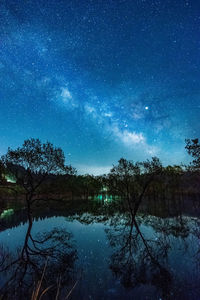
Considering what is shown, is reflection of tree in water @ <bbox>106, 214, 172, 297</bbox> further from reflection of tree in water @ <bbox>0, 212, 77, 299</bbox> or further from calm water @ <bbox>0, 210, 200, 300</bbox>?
reflection of tree in water @ <bbox>0, 212, 77, 299</bbox>

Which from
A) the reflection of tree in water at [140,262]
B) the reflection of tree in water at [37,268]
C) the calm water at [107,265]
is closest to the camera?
the calm water at [107,265]

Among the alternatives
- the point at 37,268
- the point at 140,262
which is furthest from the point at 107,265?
the point at 37,268

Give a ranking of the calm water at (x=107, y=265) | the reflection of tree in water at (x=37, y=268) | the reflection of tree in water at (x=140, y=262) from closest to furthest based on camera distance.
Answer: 1. the calm water at (x=107, y=265)
2. the reflection of tree in water at (x=37, y=268)
3. the reflection of tree in water at (x=140, y=262)

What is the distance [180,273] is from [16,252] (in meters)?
15.7

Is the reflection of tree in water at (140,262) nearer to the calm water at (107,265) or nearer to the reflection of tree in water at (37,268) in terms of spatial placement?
the calm water at (107,265)

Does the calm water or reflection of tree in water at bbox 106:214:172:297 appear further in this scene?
reflection of tree in water at bbox 106:214:172:297

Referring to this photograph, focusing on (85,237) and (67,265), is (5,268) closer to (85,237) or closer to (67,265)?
(67,265)

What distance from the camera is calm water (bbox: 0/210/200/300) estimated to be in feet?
30.2

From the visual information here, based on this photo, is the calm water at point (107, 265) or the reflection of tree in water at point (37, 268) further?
the reflection of tree in water at point (37, 268)

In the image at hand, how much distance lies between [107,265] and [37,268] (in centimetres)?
587

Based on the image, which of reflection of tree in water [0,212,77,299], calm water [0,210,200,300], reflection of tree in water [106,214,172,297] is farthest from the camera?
reflection of tree in water [106,214,172,297]

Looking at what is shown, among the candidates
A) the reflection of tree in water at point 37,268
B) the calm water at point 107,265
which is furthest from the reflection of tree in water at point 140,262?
the reflection of tree in water at point 37,268

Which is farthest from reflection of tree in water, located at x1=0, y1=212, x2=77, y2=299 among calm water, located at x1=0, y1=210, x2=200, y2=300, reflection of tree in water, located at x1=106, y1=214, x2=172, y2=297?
reflection of tree in water, located at x1=106, y1=214, x2=172, y2=297

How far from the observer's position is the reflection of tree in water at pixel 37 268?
9363 millimetres
